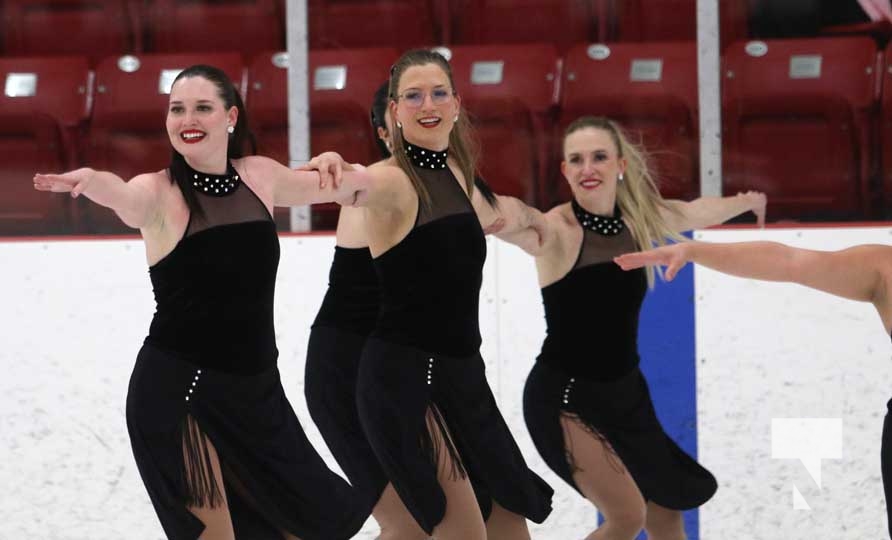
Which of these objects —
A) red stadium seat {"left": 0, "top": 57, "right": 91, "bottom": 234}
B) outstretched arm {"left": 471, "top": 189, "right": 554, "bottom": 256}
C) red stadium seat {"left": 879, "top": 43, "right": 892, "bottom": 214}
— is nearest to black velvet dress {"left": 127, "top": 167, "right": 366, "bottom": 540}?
outstretched arm {"left": 471, "top": 189, "right": 554, "bottom": 256}

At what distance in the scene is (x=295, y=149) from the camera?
17.6 ft

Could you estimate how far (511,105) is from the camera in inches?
228

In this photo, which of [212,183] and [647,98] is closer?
[212,183]

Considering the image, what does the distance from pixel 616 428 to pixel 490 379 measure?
0.72 m

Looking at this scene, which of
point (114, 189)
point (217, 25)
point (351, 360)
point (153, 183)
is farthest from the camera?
point (217, 25)

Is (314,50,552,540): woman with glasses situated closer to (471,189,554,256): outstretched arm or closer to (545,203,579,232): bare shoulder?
(471,189,554,256): outstretched arm

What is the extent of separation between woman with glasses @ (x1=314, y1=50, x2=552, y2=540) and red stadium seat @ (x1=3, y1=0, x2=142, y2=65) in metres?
2.85

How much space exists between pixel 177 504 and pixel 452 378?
→ 2.77ft

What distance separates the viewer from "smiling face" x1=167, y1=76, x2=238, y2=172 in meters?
3.71

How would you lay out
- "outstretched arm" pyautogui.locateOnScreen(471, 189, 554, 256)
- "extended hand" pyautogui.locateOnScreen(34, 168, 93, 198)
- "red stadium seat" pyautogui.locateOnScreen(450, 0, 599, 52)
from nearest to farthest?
"extended hand" pyautogui.locateOnScreen(34, 168, 93, 198) → "outstretched arm" pyautogui.locateOnScreen(471, 189, 554, 256) → "red stadium seat" pyautogui.locateOnScreen(450, 0, 599, 52)

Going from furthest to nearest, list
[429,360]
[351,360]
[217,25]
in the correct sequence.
A: [217,25] → [351,360] → [429,360]

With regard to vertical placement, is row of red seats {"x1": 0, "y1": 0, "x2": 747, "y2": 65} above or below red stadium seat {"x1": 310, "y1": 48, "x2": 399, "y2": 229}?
above

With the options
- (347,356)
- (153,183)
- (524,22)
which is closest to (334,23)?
(524,22)

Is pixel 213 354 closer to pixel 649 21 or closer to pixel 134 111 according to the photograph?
pixel 134 111
